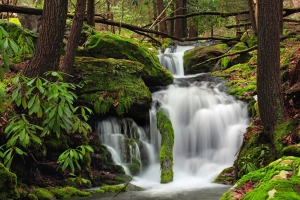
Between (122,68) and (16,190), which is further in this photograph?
(122,68)

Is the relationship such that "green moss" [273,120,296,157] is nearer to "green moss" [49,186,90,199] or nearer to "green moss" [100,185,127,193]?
"green moss" [100,185,127,193]

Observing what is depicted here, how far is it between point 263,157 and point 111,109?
4252 mm

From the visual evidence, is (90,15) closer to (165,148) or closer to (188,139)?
(188,139)

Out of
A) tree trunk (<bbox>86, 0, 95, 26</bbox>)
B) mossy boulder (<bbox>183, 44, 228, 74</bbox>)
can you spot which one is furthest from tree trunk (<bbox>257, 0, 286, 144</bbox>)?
mossy boulder (<bbox>183, 44, 228, 74</bbox>)

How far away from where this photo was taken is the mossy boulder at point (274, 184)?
2.82m

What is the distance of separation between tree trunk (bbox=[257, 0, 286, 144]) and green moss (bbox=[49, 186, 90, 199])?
381 cm

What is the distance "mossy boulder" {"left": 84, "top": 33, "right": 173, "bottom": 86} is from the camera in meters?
10.9

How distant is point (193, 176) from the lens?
333 inches

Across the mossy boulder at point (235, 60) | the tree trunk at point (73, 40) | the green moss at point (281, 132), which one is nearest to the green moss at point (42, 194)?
the tree trunk at point (73, 40)

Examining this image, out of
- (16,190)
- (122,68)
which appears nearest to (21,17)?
(122,68)

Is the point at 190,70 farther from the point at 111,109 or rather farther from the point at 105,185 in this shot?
the point at 105,185

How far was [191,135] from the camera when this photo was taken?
983 centimetres

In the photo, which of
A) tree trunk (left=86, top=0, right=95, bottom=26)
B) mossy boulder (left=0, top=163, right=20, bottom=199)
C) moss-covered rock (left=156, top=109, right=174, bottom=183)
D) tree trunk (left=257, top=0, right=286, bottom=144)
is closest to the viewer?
mossy boulder (left=0, top=163, right=20, bottom=199)

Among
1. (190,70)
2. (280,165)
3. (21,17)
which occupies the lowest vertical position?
(280,165)
